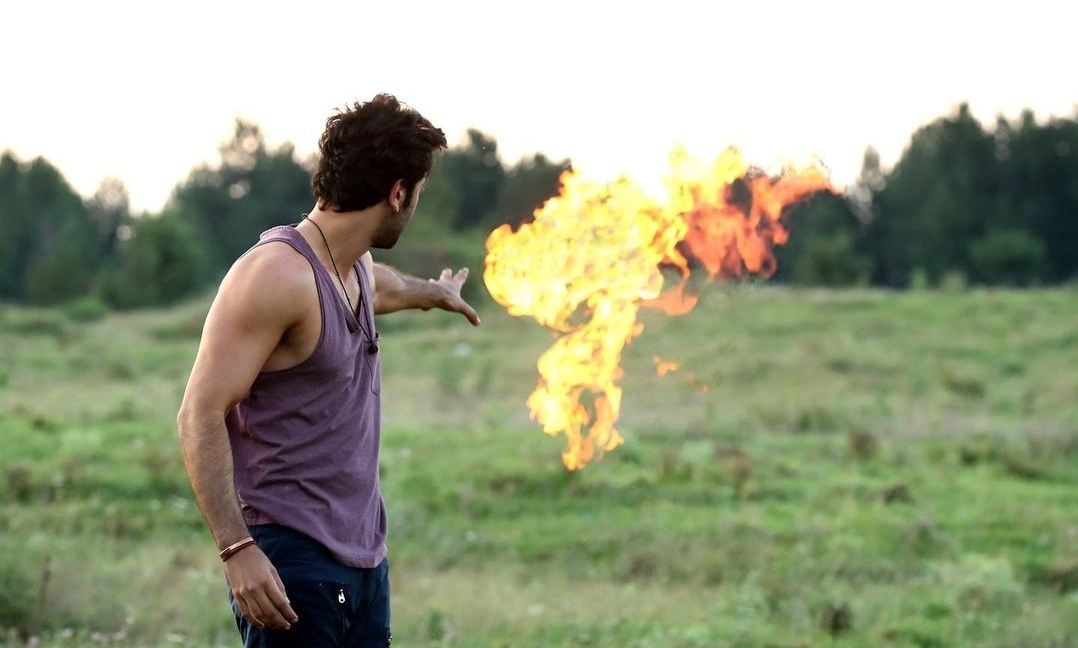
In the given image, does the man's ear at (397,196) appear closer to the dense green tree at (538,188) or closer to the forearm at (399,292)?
the forearm at (399,292)

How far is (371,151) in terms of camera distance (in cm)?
357

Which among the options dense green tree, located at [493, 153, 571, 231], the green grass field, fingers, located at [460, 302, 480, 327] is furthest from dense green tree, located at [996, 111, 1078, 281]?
fingers, located at [460, 302, 480, 327]

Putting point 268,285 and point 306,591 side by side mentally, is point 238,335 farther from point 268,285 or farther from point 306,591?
point 306,591

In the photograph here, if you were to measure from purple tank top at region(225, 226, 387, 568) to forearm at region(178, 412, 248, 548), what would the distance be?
16 centimetres

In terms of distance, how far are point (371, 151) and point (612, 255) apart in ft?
7.58

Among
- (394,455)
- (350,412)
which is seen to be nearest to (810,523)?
(394,455)

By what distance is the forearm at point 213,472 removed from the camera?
333cm

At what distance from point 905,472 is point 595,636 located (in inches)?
232

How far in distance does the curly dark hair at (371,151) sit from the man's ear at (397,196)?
0.04ft

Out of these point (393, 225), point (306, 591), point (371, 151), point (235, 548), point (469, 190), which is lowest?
point (306, 591)

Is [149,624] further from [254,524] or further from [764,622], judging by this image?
[254,524]

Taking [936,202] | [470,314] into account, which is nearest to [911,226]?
[936,202]

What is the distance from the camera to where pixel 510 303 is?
5.40 metres

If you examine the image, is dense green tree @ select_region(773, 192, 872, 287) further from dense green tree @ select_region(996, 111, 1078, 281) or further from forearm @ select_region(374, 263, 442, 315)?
forearm @ select_region(374, 263, 442, 315)
